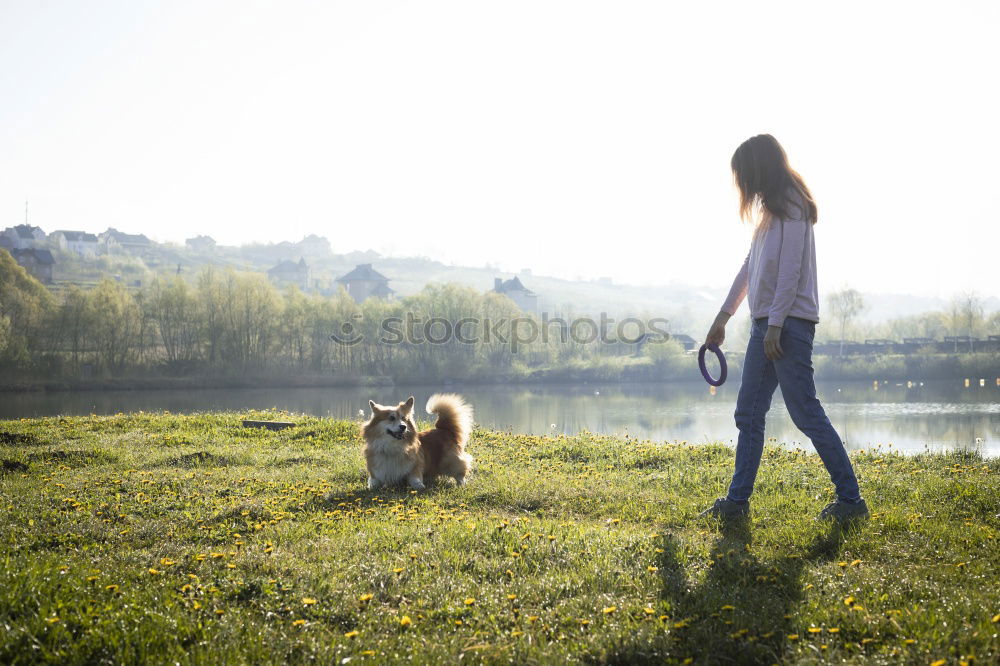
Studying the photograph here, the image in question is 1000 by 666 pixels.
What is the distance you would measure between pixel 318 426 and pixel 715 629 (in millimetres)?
9874

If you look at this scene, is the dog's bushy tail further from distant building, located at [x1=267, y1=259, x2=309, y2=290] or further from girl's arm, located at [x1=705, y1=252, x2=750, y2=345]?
distant building, located at [x1=267, y1=259, x2=309, y2=290]

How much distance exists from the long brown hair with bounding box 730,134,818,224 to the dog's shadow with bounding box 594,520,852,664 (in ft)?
7.52

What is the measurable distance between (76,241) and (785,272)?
15794 cm

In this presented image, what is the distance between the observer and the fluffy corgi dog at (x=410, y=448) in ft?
23.6

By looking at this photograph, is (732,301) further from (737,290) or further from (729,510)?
(729,510)

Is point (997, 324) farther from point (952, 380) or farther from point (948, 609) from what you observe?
point (948, 609)

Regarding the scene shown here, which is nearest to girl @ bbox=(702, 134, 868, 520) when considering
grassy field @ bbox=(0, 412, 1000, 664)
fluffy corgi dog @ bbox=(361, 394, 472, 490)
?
grassy field @ bbox=(0, 412, 1000, 664)

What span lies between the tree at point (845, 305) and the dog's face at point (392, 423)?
81.3m

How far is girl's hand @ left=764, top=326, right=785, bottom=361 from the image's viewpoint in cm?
477

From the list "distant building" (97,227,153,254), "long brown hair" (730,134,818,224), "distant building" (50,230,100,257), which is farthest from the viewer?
"distant building" (97,227,153,254)

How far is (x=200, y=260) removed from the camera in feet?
542

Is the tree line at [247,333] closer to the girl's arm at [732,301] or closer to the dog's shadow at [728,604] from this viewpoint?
the girl's arm at [732,301]

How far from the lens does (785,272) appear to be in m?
4.83

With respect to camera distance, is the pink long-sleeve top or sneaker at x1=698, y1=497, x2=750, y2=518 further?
sneaker at x1=698, y1=497, x2=750, y2=518
